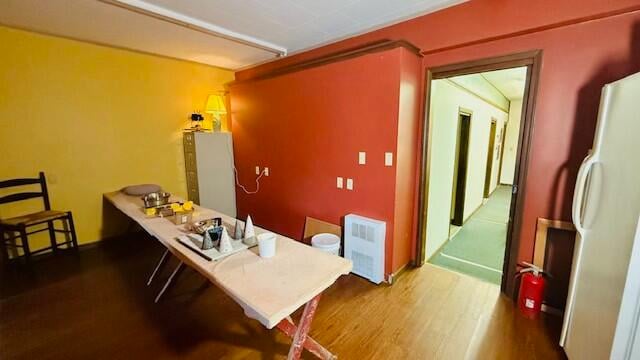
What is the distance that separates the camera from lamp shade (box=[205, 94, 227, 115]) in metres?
3.87

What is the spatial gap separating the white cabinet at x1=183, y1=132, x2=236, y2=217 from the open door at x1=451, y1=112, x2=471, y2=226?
11.3 feet

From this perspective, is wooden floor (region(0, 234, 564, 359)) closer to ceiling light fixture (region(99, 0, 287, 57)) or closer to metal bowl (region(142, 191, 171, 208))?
metal bowl (region(142, 191, 171, 208))

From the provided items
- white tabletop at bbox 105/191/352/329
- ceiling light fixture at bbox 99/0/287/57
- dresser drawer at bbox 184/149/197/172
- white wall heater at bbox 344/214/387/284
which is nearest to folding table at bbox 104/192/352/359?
white tabletop at bbox 105/191/352/329

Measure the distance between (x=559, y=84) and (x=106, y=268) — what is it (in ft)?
14.7

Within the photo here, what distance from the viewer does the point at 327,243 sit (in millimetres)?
2738

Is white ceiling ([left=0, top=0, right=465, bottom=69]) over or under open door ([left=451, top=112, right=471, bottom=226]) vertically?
over

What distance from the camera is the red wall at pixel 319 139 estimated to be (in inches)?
95.9

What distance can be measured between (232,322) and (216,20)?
106 inches

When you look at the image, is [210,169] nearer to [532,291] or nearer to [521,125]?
[521,125]

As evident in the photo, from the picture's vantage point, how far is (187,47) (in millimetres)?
3219

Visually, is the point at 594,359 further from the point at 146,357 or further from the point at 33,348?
the point at 33,348

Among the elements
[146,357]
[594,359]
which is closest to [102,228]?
[146,357]

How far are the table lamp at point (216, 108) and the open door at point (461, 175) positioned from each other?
3579 millimetres

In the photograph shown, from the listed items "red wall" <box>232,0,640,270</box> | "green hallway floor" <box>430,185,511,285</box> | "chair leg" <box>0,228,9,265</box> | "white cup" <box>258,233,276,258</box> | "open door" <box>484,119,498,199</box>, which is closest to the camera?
"white cup" <box>258,233,276,258</box>
